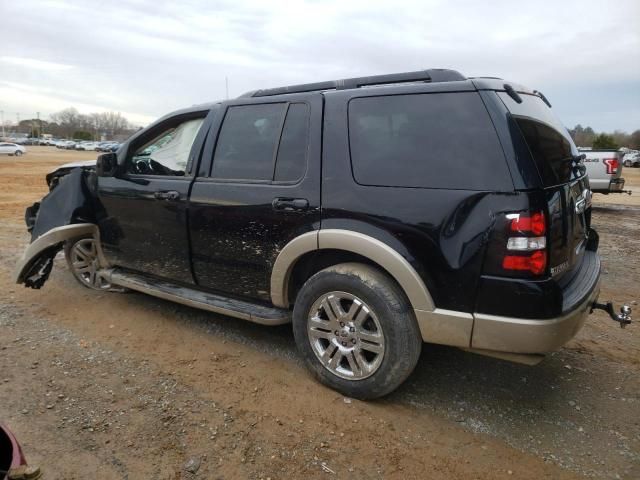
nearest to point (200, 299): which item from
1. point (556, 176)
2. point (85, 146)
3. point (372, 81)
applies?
point (372, 81)

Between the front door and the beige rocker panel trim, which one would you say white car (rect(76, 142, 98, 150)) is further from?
the front door

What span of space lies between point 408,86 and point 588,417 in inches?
89.6

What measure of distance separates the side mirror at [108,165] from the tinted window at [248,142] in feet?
3.83

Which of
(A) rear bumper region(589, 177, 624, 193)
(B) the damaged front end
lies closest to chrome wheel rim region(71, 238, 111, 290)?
(B) the damaged front end

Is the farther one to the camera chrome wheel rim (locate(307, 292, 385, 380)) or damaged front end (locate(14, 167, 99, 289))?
damaged front end (locate(14, 167, 99, 289))

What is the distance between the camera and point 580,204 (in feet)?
9.45

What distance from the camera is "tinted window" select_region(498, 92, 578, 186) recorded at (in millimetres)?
2426

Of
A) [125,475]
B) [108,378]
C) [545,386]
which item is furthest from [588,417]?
[108,378]

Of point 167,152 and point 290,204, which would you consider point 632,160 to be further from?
point 290,204

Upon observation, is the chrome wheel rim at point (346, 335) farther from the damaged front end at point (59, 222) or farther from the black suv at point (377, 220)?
the damaged front end at point (59, 222)

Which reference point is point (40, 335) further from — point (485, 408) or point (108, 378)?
point (485, 408)

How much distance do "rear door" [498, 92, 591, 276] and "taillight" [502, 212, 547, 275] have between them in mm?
73

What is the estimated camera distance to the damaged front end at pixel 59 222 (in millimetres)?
4145

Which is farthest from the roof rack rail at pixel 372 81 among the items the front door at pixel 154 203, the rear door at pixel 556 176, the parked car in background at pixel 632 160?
the parked car in background at pixel 632 160
